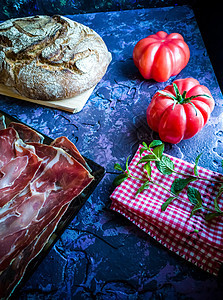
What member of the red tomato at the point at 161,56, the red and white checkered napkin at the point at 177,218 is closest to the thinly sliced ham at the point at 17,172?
the red and white checkered napkin at the point at 177,218

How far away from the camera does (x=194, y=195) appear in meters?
0.77

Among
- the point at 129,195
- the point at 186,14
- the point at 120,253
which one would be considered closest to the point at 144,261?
the point at 120,253

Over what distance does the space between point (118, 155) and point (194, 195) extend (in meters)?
0.34

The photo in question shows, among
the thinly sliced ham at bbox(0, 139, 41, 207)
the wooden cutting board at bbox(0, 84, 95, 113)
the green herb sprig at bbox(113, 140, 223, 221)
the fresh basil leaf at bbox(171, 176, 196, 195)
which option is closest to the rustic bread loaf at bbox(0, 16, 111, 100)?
the wooden cutting board at bbox(0, 84, 95, 113)

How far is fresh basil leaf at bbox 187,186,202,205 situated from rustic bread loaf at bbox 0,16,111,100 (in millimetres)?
626

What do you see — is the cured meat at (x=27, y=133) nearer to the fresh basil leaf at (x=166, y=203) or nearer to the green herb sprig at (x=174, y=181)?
the green herb sprig at (x=174, y=181)

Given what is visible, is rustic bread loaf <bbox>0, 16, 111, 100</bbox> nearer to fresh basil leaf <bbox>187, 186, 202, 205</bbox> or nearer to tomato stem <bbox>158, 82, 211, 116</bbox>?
tomato stem <bbox>158, 82, 211, 116</bbox>

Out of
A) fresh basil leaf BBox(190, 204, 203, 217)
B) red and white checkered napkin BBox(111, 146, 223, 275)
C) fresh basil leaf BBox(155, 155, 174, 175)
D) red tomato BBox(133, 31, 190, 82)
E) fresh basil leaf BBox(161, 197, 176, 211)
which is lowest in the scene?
red and white checkered napkin BBox(111, 146, 223, 275)

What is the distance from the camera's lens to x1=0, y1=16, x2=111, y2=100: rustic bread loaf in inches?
40.8

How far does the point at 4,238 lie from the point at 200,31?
4.81 ft

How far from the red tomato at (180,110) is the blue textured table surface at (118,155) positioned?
0.34 feet

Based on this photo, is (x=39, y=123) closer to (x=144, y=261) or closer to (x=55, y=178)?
(x=55, y=178)

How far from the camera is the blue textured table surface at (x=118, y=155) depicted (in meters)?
0.72

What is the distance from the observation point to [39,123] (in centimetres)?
110
